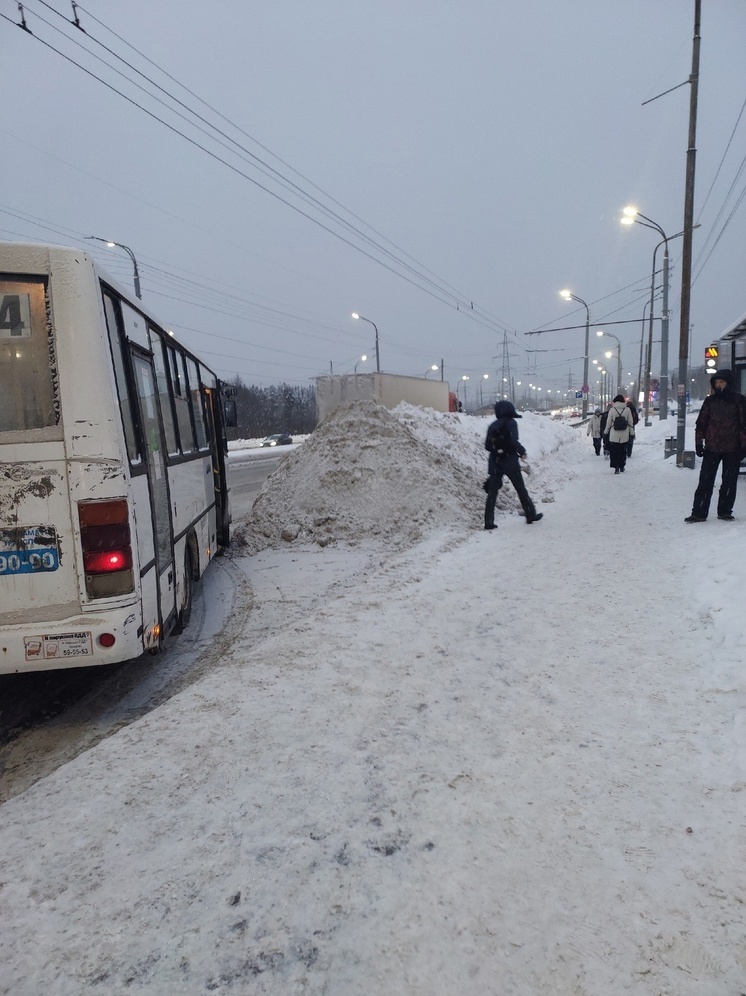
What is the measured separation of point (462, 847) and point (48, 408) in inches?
128

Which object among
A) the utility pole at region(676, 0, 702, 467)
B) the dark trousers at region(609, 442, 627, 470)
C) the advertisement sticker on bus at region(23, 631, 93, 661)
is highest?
the utility pole at region(676, 0, 702, 467)

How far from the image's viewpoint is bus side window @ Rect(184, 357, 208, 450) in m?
7.36

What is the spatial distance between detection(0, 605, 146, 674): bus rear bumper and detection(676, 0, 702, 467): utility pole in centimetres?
1603

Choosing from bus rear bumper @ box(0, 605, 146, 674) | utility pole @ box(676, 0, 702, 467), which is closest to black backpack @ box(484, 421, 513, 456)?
bus rear bumper @ box(0, 605, 146, 674)

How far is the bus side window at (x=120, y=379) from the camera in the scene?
3.97 meters

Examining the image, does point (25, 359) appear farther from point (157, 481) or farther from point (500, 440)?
point (500, 440)

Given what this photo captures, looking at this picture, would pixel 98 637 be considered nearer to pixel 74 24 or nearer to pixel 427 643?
pixel 427 643

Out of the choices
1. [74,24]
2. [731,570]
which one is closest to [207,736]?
[731,570]

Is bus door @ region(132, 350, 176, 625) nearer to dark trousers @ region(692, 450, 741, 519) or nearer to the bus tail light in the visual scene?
the bus tail light

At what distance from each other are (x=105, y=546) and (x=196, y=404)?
165 inches

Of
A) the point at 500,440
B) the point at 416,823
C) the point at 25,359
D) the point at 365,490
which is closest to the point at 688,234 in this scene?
the point at 500,440

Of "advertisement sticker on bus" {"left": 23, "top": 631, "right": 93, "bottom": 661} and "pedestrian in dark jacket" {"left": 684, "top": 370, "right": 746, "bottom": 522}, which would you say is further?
"pedestrian in dark jacket" {"left": 684, "top": 370, "right": 746, "bottom": 522}

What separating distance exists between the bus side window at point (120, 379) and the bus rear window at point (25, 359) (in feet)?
1.24

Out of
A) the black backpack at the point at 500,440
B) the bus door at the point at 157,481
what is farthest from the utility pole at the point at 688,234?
the bus door at the point at 157,481
